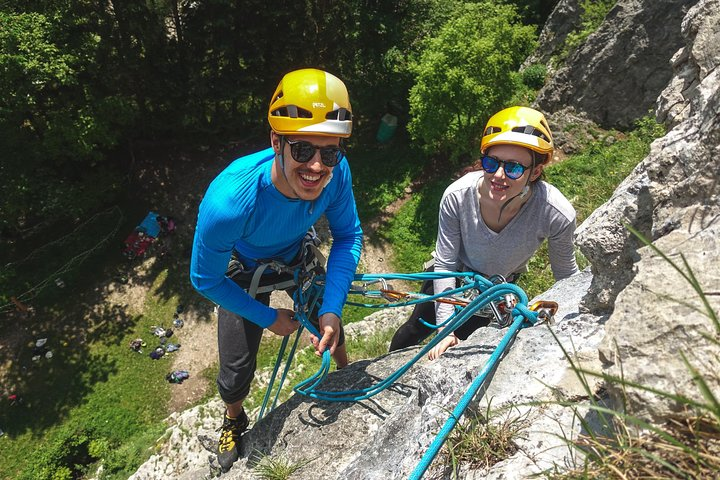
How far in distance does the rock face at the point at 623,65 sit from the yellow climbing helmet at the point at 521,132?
10.9 m

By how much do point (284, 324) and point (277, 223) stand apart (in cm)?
77

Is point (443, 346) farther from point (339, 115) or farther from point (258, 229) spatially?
point (339, 115)

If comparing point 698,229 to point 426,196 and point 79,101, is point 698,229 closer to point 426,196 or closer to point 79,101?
point 426,196

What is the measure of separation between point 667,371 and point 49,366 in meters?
12.8

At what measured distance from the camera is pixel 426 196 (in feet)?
43.6

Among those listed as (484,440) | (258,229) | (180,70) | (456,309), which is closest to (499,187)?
(456,309)

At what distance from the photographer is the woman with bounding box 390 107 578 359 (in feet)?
9.69

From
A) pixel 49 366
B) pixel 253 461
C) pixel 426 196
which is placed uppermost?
pixel 253 461

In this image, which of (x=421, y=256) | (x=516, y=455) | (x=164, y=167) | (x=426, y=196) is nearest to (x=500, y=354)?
(x=516, y=455)

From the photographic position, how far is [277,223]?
2.99 metres

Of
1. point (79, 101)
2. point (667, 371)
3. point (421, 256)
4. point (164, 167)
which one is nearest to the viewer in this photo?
point (667, 371)

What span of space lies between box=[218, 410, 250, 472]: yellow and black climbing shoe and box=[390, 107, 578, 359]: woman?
1939 mm

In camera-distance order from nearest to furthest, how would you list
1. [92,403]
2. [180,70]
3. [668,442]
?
[668,442], [92,403], [180,70]

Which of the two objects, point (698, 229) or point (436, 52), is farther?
point (436, 52)
